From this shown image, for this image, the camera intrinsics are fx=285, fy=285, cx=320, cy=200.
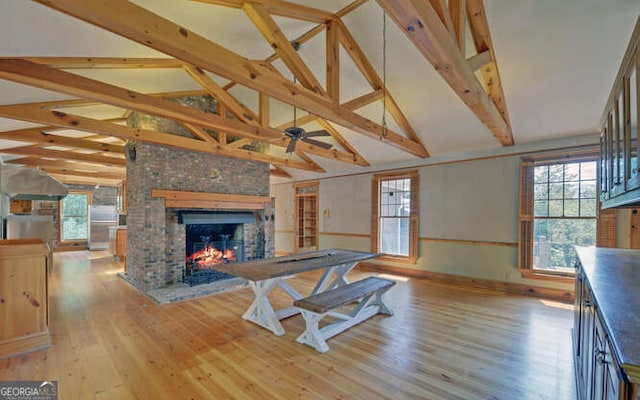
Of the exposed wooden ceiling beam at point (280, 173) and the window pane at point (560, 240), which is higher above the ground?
the exposed wooden ceiling beam at point (280, 173)

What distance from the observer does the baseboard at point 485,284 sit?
14.5 feet

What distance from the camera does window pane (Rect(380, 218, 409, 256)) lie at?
20.7 ft

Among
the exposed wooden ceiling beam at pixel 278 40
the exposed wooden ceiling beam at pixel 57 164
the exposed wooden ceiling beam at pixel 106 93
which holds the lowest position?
the exposed wooden ceiling beam at pixel 57 164

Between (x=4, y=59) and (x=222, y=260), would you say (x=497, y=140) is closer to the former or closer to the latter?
(x=222, y=260)

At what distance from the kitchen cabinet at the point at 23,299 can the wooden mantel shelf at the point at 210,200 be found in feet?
6.75

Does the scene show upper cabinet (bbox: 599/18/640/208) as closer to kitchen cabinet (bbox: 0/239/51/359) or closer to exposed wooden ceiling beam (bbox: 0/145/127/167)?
kitchen cabinet (bbox: 0/239/51/359)

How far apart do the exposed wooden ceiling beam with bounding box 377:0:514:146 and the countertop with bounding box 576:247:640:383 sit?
1.78m

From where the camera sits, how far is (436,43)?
207cm

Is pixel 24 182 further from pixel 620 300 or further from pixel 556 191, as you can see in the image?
pixel 556 191

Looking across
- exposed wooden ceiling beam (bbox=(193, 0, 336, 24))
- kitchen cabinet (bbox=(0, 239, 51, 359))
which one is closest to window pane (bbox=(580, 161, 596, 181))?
exposed wooden ceiling beam (bbox=(193, 0, 336, 24))

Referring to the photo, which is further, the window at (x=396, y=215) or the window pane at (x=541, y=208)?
the window at (x=396, y=215)

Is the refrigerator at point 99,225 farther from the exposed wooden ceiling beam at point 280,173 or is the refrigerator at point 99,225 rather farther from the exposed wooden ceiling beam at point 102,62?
the exposed wooden ceiling beam at point 102,62

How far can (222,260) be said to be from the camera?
5.84 meters

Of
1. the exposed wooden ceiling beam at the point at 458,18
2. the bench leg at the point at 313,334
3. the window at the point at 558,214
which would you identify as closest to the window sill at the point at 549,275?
the window at the point at 558,214
